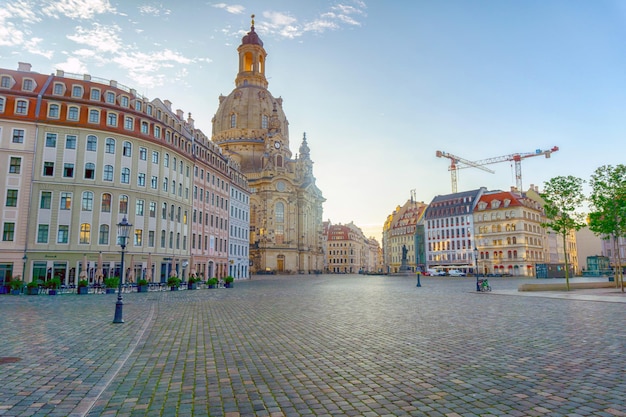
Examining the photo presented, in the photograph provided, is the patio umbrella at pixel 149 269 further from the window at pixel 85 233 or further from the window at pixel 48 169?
the window at pixel 48 169

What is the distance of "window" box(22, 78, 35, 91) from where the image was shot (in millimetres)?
40594

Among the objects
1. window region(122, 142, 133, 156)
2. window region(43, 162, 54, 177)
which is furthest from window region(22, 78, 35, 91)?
window region(122, 142, 133, 156)

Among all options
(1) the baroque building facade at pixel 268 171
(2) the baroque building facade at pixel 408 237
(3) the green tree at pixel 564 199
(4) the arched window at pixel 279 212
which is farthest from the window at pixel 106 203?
(2) the baroque building facade at pixel 408 237

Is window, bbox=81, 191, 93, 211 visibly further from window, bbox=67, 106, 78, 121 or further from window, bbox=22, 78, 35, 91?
window, bbox=22, 78, 35, 91

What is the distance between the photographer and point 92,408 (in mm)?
6371

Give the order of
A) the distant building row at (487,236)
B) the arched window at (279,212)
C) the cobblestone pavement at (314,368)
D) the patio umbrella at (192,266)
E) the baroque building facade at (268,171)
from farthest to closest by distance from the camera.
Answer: the arched window at (279,212) → the baroque building facade at (268,171) → the distant building row at (487,236) → the patio umbrella at (192,266) → the cobblestone pavement at (314,368)

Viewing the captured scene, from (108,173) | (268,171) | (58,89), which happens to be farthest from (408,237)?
(58,89)

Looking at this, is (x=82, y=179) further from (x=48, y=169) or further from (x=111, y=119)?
(x=111, y=119)

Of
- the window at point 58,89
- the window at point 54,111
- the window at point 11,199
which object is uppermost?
the window at point 58,89

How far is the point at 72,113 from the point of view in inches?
1623

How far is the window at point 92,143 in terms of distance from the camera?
41375 mm

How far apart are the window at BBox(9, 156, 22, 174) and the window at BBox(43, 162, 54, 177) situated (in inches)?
74.2

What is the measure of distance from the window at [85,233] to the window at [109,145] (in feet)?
24.5

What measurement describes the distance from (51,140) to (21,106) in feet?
12.8
